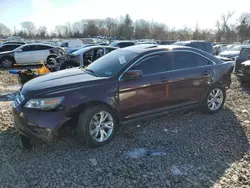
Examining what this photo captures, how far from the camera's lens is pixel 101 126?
3773 millimetres

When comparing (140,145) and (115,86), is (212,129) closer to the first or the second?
(140,145)

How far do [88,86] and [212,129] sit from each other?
2.60 m

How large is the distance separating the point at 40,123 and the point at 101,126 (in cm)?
97

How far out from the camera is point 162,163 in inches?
132

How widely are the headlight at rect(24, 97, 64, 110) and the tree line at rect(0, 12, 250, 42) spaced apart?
53.0 metres

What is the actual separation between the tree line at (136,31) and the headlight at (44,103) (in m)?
53.0

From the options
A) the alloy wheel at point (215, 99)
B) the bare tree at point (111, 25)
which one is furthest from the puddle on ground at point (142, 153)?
the bare tree at point (111, 25)

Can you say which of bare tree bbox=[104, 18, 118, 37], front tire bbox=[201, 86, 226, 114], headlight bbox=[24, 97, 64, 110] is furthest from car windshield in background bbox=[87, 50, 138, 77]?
bare tree bbox=[104, 18, 118, 37]

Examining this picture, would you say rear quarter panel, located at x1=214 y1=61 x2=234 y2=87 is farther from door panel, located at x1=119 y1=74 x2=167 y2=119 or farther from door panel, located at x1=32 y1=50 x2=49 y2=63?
door panel, located at x1=32 y1=50 x2=49 y2=63

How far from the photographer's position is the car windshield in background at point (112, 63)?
4.05 meters

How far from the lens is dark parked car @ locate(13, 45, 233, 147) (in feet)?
11.1

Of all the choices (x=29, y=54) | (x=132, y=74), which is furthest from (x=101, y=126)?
(x=29, y=54)

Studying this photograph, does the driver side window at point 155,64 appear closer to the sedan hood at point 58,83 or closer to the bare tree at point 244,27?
the sedan hood at point 58,83

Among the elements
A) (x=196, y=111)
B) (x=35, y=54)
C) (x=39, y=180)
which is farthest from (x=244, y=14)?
(x=39, y=180)
